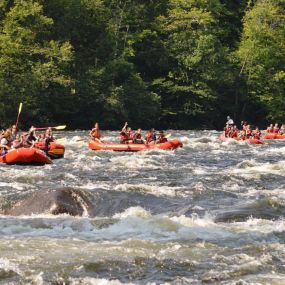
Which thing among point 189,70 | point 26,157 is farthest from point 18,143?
point 189,70

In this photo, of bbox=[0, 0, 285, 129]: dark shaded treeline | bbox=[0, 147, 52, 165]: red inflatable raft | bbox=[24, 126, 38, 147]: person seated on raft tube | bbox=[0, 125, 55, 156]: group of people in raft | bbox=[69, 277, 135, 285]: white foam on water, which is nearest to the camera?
bbox=[69, 277, 135, 285]: white foam on water

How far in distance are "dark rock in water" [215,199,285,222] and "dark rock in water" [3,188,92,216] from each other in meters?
2.74

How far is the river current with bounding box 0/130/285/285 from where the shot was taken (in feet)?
28.2

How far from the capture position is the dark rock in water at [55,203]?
1232cm

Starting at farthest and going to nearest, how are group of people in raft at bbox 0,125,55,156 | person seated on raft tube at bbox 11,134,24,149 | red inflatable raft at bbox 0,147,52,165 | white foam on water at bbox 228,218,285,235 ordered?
group of people in raft at bbox 0,125,55,156 → person seated on raft tube at bbox 11,134,24,149 → red inflatable raft at bbox 0,147,52,165 → white foam on water at bbox 228,218,285,235

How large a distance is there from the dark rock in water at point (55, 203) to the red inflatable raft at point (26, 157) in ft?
24.3

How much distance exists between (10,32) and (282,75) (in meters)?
23.0

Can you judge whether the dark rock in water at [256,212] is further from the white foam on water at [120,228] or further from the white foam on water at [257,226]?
the white foam on water at [120,228]

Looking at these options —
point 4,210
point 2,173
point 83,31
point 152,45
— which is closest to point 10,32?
point 83,31

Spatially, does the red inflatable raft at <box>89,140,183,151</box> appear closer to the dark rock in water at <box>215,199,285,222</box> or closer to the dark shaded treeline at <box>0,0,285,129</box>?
the dark rock in water at <box>215,199,285,222</box>

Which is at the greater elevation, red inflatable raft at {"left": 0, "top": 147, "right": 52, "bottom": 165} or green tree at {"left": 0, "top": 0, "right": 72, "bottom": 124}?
green tree at {"left": 0, "top": 0, "right": 72, "bottom": 124}

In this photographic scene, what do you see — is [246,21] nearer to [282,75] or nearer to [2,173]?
[282,75]

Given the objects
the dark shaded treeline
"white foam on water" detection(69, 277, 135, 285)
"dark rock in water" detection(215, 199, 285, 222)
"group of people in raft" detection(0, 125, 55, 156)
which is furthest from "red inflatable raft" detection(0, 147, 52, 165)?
the dark shaded treeline

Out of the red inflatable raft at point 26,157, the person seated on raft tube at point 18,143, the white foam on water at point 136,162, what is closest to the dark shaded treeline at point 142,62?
the person seated on raft tube at point 18,143
